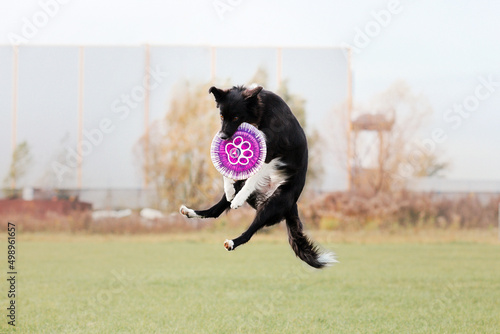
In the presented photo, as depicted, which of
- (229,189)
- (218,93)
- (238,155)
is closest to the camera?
(238,155)

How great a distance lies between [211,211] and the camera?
295 cm

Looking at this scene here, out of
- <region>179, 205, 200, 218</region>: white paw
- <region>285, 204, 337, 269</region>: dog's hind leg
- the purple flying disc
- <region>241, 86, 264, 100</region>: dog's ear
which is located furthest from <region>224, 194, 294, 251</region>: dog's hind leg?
<region>241, 86, 264, 100</region>: dog's ear

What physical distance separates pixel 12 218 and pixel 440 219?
20.4 meters

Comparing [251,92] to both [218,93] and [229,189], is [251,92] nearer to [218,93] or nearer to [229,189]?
[218,93]

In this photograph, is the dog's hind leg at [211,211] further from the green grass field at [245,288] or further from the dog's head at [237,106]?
the green grass field at [245,288]

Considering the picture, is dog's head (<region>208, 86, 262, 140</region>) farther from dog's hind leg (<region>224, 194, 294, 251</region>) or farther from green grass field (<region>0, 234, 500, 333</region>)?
green grass field (<region>0, 234, 500, 333</region>)

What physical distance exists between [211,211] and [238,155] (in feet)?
1.73

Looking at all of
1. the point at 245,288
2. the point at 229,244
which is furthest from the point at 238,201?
the point at 245,288

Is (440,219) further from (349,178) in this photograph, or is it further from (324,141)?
(324,141)

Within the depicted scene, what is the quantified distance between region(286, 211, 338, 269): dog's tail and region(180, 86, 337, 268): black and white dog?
117 mm

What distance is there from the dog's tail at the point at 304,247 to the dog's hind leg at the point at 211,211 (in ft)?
1.06

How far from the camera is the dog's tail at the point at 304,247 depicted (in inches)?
114

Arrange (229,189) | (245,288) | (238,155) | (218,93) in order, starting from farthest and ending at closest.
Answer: (245,288), (229,189), (218,93), (238,155)

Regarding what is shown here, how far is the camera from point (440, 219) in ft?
92.2
